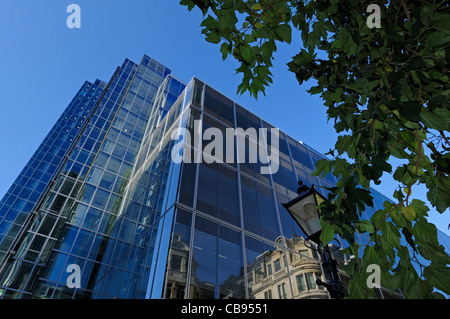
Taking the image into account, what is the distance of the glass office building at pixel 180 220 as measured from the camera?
9719 millimetres

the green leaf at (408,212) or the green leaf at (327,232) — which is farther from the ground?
the green leaf at (408,212)

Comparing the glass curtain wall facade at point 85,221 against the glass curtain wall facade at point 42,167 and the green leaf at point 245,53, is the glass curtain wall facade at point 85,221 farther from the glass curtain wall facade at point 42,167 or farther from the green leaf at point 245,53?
the glass curtain wall facade at point 42,167

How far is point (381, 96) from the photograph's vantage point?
158cm

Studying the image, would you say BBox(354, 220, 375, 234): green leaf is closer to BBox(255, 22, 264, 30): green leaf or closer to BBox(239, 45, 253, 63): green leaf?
BBox(239, 45, 253, 63): green leaf

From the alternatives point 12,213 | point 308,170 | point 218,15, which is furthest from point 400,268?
point 12,213

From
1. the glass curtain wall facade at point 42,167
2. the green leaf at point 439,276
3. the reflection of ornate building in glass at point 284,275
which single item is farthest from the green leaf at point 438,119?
the glass curtain wall facade at point 42,167

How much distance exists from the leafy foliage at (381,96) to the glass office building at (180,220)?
311 inches

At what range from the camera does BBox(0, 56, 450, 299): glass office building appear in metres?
9.72

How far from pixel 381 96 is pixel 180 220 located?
919 cm

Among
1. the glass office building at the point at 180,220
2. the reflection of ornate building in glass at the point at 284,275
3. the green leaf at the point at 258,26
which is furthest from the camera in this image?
the reflection of ornate building in glass at the point at 284,275

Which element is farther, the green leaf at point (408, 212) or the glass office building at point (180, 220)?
the glass office building at point (180, 220)

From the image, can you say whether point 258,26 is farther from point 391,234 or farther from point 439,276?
point 439,276

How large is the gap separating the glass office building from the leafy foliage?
790 centimetres
